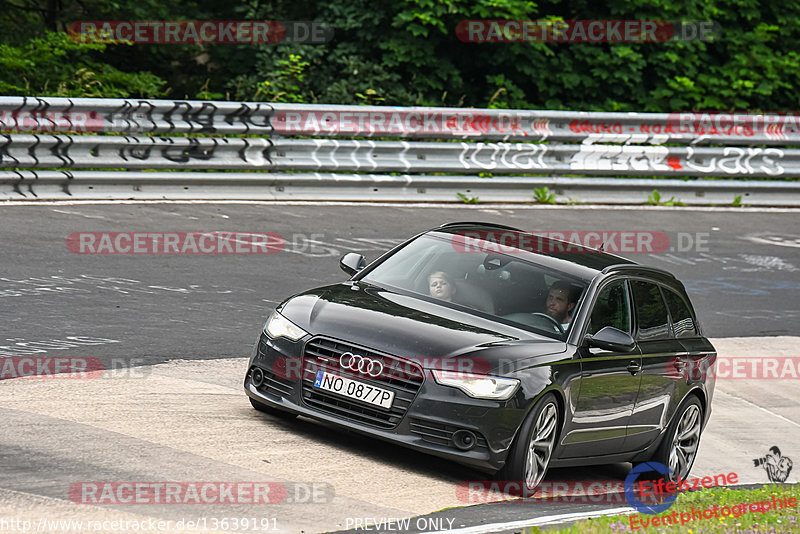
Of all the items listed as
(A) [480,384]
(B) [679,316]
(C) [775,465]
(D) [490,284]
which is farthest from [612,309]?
(C) [775,465]

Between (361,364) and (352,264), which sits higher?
(352,264)

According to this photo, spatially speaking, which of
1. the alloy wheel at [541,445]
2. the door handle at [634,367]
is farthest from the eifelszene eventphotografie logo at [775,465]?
the alloy wheel at [541,445]

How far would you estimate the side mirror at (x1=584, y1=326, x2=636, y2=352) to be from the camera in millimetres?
8008

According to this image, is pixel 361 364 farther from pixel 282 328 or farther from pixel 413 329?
pixel 282 328

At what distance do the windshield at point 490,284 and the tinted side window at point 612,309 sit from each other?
0.16 m

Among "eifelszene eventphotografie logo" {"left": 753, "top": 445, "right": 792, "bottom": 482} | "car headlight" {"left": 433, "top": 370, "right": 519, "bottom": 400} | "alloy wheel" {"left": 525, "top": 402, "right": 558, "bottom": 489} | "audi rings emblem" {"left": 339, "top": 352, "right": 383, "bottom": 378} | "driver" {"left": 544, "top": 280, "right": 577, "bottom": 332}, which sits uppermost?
"driver" {"left": 544, "top": 280, "right": 577, "bottom": 332}

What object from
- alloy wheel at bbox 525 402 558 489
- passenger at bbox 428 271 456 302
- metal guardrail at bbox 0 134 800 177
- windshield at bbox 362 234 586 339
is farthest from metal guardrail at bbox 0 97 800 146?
alloy wheel at bbox 525 402 558 489

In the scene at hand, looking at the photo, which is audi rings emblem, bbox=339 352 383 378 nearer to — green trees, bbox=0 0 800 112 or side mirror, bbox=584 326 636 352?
side mirror, bbox=584 326 636 352

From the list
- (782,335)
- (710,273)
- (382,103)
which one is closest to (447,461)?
(782,335)

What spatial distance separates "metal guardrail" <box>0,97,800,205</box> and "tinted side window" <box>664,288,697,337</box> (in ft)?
27.2

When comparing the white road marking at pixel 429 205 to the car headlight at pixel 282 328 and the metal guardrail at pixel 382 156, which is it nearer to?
the metal guardrail at pixel 382 156

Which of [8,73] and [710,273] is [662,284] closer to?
[710,273]

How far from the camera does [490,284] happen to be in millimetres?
8430

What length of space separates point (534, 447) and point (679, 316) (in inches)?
90.9
